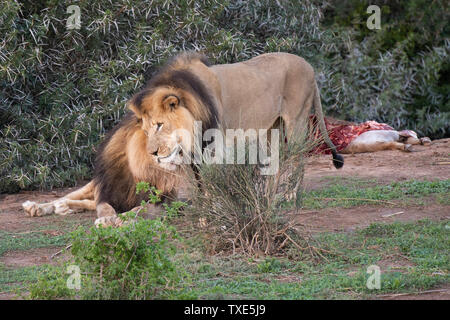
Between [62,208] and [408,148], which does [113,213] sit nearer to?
[62,208]

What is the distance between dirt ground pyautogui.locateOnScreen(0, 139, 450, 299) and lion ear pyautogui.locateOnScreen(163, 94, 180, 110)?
1.09m

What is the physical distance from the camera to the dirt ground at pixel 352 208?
16.6 feet

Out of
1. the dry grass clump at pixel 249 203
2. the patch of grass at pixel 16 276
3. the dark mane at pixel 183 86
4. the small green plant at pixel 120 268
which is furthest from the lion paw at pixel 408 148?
the small green plant at pixel 120 268

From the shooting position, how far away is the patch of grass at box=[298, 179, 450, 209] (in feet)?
20.4

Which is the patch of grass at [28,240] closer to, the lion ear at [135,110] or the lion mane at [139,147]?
the lion mane at [139,147]

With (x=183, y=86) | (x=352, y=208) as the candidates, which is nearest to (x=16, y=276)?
(x=183, y=86)

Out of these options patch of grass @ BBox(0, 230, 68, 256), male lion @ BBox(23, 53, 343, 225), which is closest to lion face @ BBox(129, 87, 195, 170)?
male lion @ BBox(23, 53, 343, 225)

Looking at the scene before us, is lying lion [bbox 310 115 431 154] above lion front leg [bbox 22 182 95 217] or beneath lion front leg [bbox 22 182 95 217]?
above

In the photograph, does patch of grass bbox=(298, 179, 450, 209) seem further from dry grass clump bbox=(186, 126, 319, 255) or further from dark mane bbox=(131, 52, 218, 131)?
dry grass clump bbox=(186, 126, 319, 255)

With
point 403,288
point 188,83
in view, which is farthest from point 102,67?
point 403,288

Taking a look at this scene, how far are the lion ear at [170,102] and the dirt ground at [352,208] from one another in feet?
3.57

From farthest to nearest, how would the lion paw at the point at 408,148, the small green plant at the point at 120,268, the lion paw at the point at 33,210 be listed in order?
the lion paw at the point at 408,148 → the lion paw at the point at 33,210 → the small green plant at the point at 120,268

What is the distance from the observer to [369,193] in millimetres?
6480
